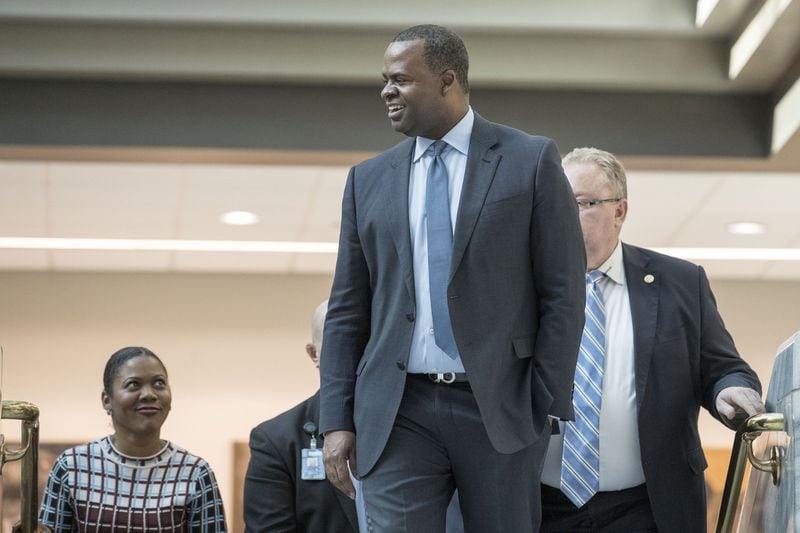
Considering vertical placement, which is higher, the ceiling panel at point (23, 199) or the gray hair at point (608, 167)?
the ceiling panel at point (23, 199)

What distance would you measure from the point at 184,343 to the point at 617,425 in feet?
32.8

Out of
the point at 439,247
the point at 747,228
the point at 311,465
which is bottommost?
the point at 311,465

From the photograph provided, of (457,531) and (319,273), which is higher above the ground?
(319,273)

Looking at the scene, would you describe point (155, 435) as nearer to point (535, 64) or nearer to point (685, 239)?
point (535, 64)

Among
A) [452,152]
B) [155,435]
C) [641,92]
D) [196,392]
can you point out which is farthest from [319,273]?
[452,152]

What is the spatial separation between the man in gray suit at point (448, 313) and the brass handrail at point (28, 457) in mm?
1355

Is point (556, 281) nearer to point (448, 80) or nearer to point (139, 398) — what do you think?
point (448, 80)

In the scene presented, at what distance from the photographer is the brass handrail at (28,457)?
171 inches

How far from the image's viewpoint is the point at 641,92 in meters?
9.33

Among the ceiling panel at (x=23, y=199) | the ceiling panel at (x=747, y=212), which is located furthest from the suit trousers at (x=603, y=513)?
the ceiling panel at (x=23, y=199)

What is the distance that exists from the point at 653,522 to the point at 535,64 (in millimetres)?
5146

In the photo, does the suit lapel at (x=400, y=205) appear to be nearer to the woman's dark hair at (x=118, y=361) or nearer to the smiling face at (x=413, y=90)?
the smiling face at (x=413, y=90)

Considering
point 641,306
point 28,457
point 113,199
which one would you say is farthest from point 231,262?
point 641,306

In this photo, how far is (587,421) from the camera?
433 cm
